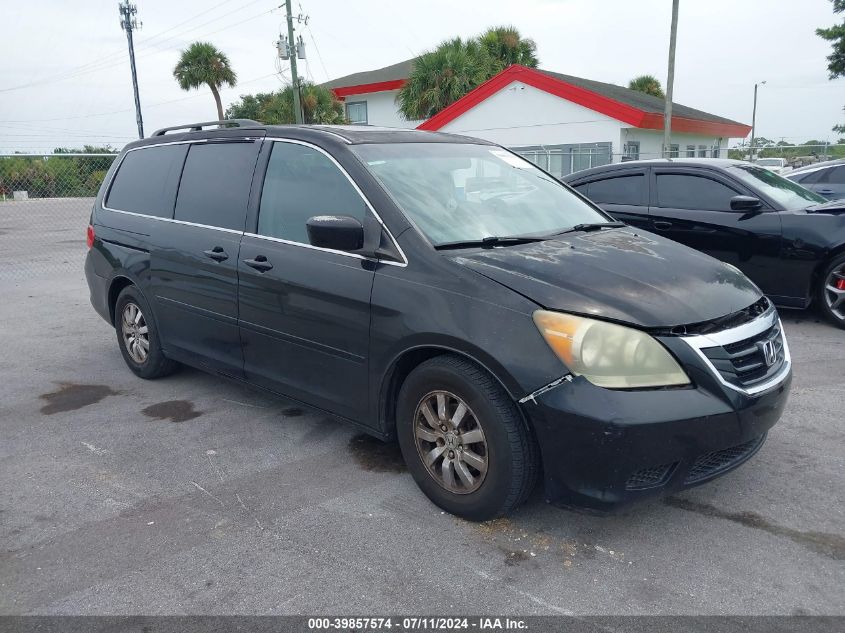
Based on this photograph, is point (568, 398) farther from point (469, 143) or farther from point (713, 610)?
point (469, 143)

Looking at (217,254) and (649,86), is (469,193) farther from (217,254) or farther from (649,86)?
(649,86)

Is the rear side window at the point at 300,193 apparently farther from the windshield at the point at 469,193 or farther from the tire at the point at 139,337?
the tire at the point at 139,337

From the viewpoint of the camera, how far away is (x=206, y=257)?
441 cm

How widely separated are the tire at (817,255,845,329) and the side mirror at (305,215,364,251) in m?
5.02

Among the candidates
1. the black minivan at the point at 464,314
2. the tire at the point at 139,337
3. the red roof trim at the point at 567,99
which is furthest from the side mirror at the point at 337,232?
the red roof trim at the point at 567,99

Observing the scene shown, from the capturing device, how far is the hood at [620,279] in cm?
294

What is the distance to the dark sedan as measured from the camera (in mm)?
6559

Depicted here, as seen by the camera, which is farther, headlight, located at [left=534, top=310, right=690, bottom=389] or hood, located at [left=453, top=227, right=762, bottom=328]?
hood, located at [left=453, top=227, right=762, bottom=328]

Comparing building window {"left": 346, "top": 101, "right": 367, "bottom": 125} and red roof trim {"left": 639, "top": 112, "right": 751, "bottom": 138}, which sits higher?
building window {"left": 346, "top": 101, "right": 367, "bottom": 125}

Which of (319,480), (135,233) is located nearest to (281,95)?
(135,233)

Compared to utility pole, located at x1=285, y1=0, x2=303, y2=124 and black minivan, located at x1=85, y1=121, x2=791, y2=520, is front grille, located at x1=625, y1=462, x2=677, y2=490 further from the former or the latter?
utility pole, located at x1=285, y1=0, x2=303, y2=124

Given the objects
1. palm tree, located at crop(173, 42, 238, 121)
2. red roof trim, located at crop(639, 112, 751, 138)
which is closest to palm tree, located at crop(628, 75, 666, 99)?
red roof trim, located at crop(639, 112, 751, 138)

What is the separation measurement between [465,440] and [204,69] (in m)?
43.8

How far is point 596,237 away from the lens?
3850mm
